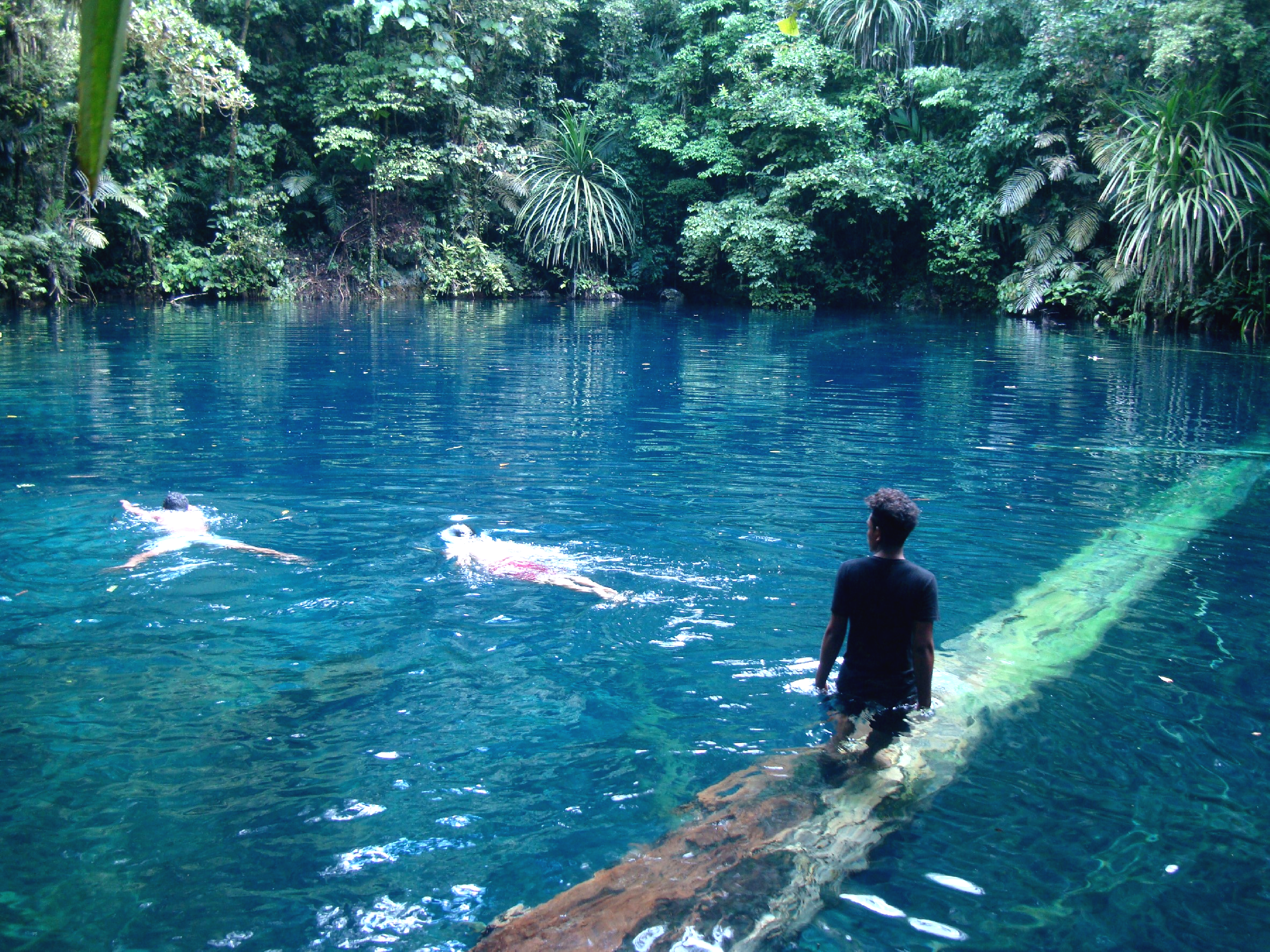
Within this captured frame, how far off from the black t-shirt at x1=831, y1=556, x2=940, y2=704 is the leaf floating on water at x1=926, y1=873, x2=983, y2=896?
→ 82cm

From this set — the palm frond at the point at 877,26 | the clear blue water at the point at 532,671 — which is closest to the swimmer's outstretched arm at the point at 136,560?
the clear blue water at the point at 532,671

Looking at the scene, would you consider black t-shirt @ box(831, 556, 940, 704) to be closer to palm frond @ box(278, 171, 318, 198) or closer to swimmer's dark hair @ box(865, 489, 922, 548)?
swimmer's dark hair @ box(865, 489, 922, 548)

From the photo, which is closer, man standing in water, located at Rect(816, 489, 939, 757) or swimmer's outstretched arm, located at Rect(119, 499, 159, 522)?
man standing in water, located at Rect(816, 489, 939, 757)

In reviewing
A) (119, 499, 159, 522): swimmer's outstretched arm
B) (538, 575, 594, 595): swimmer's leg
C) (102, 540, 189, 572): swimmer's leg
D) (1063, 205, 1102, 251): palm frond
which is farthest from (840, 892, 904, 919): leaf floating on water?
(1063, 205, 1102, 251): palm frond

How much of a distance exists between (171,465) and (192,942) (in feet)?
19.4

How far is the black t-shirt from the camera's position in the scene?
11.3 ft

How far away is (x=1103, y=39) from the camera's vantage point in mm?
18422

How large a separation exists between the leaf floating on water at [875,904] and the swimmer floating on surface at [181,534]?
3949mm

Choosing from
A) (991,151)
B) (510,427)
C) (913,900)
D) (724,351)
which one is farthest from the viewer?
(991,151)

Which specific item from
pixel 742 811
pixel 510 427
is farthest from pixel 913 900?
pixel 510 427

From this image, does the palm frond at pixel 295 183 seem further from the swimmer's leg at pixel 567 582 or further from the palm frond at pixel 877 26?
the swimmer's leg at pixel 567 582

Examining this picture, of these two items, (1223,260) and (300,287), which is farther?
(300,287)

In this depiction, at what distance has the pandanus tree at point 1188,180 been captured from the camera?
1570 centimetres

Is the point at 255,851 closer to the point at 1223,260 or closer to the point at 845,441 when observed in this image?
the point at 845,441
